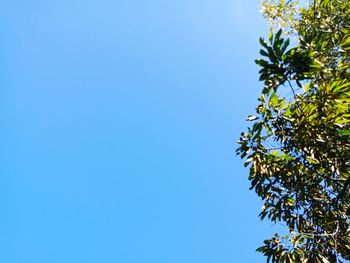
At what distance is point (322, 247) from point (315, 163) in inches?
74.1

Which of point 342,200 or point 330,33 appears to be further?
point 330,33

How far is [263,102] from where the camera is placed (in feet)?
21.4

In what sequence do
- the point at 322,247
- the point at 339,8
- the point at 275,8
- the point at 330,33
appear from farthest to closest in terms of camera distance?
1. the point at 275,8
2. the point at 339,8
3. the point at 330,33
4. the point at 322,247

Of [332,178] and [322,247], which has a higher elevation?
[332,178]

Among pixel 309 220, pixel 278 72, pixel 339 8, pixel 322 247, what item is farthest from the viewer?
pixel 339 8

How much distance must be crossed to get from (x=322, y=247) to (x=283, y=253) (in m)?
0.97

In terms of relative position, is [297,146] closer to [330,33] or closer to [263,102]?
[263,102]

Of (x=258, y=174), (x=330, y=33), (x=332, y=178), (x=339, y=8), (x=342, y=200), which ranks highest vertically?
(x=339, y=8)

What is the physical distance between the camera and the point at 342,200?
6.62 m

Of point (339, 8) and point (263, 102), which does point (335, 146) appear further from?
point (339, 8)

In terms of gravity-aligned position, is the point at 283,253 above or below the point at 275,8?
below

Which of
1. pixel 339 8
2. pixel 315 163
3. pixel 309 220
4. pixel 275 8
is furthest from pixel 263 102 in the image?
pixel 275 8

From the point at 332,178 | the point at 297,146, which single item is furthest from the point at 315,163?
the point at 332,178

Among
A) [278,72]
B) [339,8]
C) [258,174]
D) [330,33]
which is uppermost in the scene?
[339,8]
